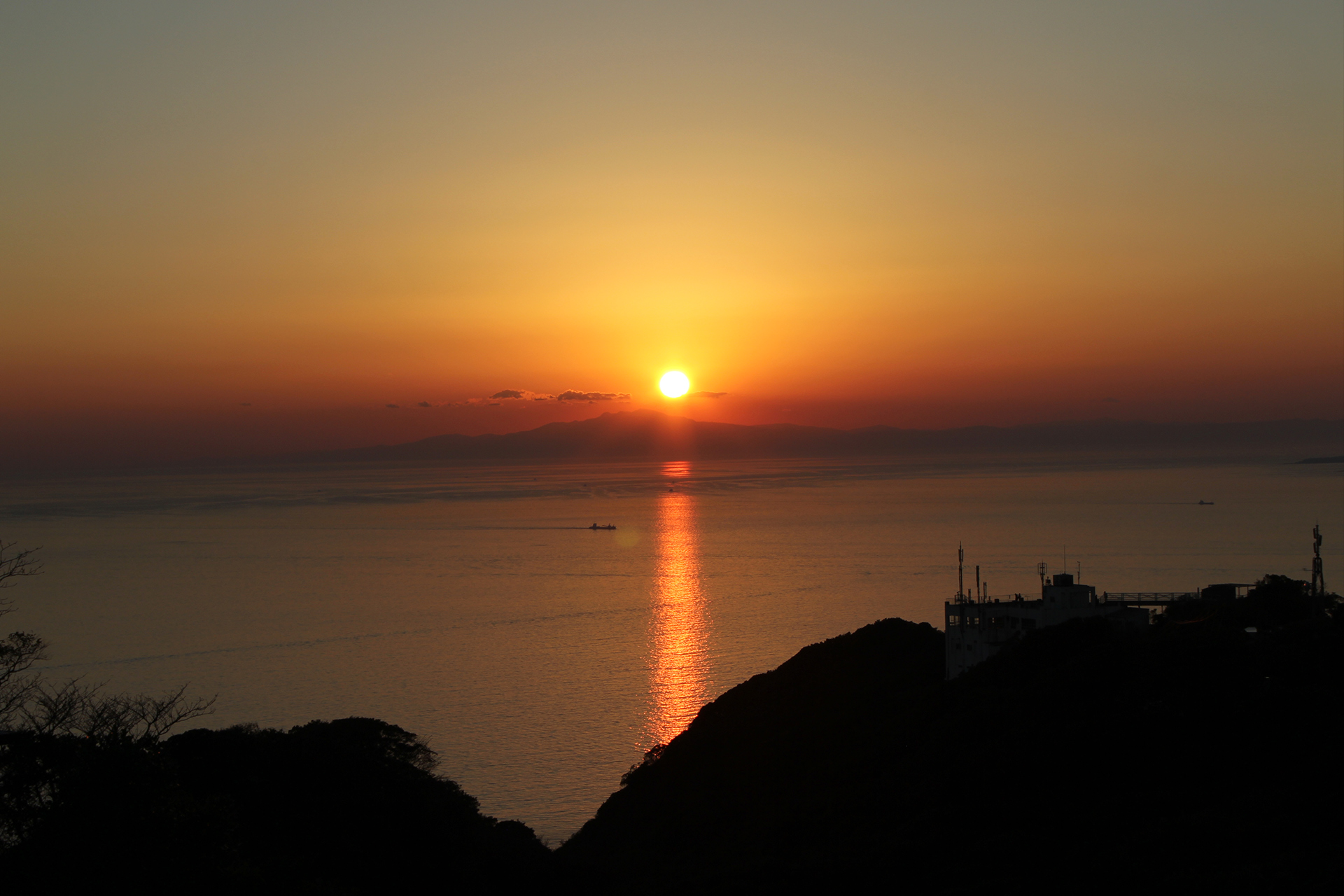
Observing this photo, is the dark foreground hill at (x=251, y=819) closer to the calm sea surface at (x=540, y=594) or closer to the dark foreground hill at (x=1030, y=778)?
the dark foreground hill at (x=1030, y=778)

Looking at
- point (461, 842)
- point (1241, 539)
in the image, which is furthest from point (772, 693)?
point (1241, 539)

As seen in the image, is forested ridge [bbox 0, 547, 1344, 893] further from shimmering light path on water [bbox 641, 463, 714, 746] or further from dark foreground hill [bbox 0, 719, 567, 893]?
shimmering light path on water [bbox 641, 463, 714, 746]

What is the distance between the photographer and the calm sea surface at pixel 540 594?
41.0m

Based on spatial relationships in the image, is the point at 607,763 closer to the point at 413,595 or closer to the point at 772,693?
the point at 772,693

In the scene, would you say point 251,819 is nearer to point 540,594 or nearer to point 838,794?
point 838,794

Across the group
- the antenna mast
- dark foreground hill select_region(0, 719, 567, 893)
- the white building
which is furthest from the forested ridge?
the antenna mast

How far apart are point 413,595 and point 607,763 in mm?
38705

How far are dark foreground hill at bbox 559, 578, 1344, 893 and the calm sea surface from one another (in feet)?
17.6

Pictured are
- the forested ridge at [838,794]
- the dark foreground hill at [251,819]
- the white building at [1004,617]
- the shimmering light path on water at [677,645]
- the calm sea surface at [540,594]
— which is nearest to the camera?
the dark foreground hill at [251,819]

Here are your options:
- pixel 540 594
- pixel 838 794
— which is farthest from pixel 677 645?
pixel 838 794

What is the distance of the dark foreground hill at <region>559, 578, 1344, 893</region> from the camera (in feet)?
55.8

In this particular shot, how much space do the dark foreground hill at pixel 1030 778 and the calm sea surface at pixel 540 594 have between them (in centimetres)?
537

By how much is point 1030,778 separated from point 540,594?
5324cm

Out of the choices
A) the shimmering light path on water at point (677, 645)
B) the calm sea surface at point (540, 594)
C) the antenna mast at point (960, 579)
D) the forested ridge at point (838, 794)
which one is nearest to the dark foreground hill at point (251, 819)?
the forested ridge at point (838, 794)
